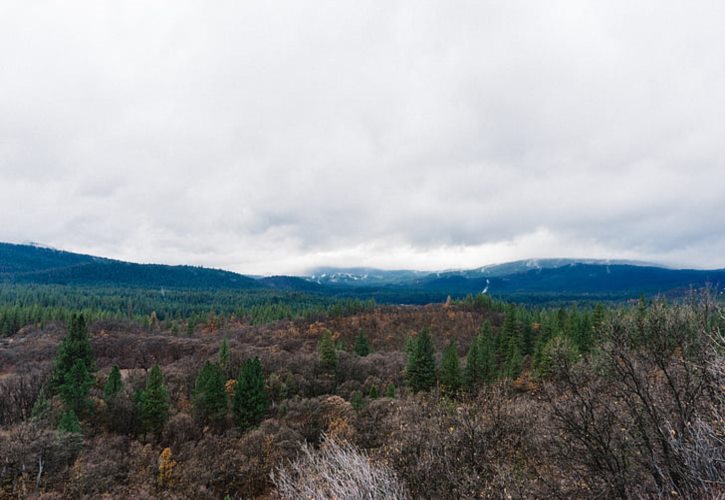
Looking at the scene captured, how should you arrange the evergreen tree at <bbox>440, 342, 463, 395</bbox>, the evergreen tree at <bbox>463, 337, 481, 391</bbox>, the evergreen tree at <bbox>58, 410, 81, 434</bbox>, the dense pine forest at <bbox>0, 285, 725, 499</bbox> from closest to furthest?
1. the dense pine forest at <bbox>0, 285, 725, 499</bbox>
2. the evergreen tree at <bbox>58, 410, 81, 434</bbox>
3. the evergreen tree at <bbox>440, 342, 463, 395</bbox>
4. the evergreen tree at <bbox>463, 337, 481, 391</bbox>

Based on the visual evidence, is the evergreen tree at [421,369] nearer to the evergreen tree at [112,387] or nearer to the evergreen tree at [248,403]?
the evergreen tree at [248,403]

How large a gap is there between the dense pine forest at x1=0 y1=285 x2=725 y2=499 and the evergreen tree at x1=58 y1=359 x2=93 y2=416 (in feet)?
0.50

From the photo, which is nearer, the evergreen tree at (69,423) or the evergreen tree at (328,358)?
the evergreen tree at (69,423)

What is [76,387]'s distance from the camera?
46438 millimetres

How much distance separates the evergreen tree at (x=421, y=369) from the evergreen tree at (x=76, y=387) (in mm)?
46128

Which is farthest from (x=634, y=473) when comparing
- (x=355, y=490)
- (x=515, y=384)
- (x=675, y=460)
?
(x=515, y=384)

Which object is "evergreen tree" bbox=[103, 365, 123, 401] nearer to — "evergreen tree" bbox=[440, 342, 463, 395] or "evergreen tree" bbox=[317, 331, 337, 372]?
"evergreen tree" bbox=[317, 331, 337, 372]

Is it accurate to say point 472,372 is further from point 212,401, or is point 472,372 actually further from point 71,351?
point 71,351

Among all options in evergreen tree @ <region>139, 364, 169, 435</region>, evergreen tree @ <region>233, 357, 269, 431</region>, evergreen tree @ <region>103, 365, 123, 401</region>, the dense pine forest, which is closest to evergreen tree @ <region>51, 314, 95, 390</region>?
the dense pine forest

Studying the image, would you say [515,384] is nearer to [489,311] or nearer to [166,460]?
[166,460]

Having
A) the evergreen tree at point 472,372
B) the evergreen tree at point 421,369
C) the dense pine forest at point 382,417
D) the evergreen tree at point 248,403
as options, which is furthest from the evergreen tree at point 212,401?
the evergreen tree at point 472,372

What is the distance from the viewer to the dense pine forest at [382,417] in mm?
13672

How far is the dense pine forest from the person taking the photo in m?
13.7

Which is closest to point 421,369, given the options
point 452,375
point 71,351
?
point 452,375
